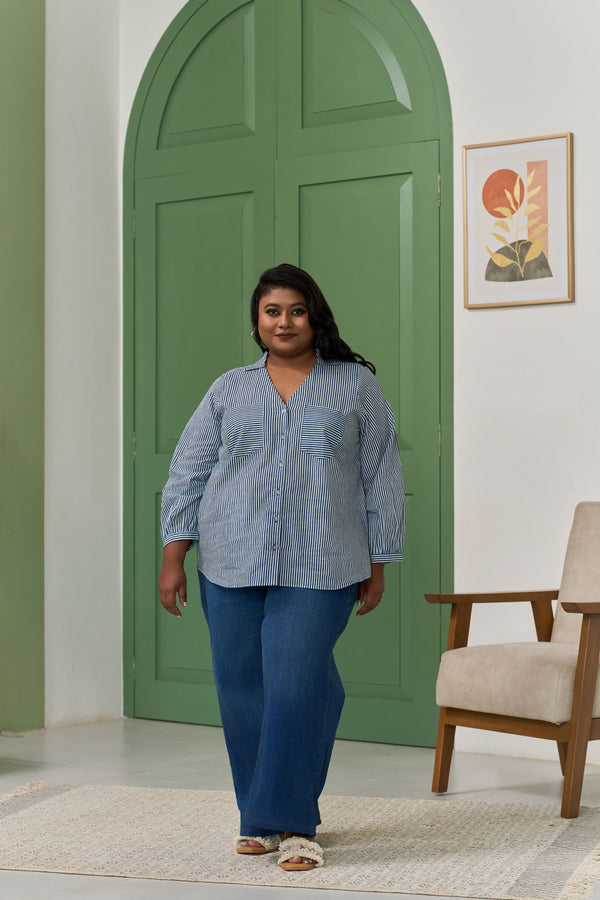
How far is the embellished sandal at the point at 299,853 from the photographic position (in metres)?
2.63

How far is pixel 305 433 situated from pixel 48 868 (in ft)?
3.78

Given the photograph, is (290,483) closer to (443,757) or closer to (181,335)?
(443,757)

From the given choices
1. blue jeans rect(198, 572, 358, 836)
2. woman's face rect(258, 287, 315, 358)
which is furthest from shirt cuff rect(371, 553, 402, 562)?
woman's face rect(258, 287, 315, 358)

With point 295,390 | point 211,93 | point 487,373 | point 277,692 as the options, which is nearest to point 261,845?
point 277,692

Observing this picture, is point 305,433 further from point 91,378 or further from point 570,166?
point 91,378

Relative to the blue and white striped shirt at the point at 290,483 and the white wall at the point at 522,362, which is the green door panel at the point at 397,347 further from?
the blue and white striped shirt at the point at 290,483

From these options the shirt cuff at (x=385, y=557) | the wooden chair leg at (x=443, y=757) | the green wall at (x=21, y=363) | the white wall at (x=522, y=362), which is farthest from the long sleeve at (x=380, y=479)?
the green wall at (x=21, y=363)

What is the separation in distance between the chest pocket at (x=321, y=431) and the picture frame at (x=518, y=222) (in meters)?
1.57

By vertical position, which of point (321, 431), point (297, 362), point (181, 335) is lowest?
point (321, 431)

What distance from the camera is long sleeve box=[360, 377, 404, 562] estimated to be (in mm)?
2793

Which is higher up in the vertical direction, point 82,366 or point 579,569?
point 82,366

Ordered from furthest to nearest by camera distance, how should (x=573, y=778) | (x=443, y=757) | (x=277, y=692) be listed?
1. (x=443, y=757)
2. (x=573, y=778)
3. (x=277, y=692)

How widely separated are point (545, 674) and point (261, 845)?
0.92m

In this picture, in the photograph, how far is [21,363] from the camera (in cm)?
459
